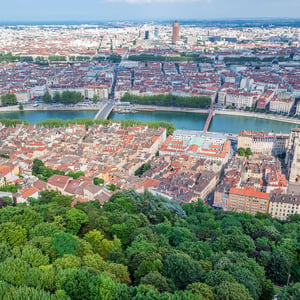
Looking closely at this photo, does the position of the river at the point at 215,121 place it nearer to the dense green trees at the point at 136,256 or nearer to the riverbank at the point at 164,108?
the riverbank at the point at 164,108

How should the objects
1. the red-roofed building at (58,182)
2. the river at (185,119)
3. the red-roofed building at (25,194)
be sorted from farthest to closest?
the river at (185,119)
the red-roofed building at (58,182)
the red-roofed building at (25,194)

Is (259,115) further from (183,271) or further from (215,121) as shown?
(183,271)

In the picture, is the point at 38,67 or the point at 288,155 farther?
the point at 38,67

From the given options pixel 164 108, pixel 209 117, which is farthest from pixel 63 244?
pixel 164 108

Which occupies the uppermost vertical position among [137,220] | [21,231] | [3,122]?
[21,231]

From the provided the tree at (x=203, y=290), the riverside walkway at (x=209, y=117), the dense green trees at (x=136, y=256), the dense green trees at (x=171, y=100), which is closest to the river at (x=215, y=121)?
the riverside walkway at (x=209, y=117)

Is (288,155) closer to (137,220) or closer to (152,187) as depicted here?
(152,187)

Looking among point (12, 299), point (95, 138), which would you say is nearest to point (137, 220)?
point (12, 299)
